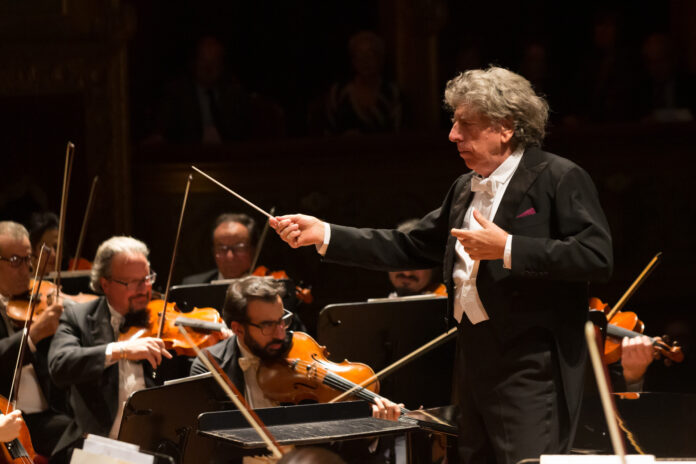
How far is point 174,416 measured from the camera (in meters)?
3.02

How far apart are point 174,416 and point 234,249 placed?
1.95 m

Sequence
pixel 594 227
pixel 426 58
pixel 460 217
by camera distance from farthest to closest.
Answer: pixel 426 58 → pixel 460 217 → pixel 594 227

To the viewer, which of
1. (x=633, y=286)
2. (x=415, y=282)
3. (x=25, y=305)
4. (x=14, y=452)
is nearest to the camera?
(x=14, y=452)

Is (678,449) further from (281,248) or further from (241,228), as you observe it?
(281,248)

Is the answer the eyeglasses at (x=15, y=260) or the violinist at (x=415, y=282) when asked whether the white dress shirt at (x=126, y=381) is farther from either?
the violinist at (x=415, y=282)

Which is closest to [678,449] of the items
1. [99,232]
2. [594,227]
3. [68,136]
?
[594,227]

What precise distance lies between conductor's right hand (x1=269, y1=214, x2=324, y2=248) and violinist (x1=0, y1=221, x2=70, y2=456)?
1.19m

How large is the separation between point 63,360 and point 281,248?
255cm

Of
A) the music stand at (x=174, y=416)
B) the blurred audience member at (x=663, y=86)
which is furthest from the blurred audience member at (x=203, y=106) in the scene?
the music stand at (x=174, y=416)

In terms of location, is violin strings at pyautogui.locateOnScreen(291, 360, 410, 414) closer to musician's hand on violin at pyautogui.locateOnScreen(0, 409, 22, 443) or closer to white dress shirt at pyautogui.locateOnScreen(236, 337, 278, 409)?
white dress shirt at pyautogui.locateOnScreen(236, 337, 278, 409)

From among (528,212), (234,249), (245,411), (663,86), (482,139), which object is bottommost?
(234,249)

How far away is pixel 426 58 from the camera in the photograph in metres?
6.36

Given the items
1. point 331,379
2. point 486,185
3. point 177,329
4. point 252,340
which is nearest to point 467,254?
point 486,185

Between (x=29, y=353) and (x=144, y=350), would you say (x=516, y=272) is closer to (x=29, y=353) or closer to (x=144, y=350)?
(x=144, y=350)
